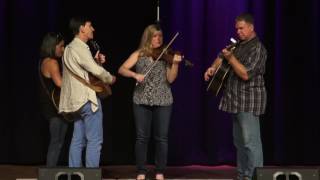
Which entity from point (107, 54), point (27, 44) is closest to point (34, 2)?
point (27, 44)

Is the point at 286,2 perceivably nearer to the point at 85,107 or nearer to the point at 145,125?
the point at 145,125

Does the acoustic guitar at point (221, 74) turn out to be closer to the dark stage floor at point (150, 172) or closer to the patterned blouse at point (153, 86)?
the patterned blouse at point (153, 86)

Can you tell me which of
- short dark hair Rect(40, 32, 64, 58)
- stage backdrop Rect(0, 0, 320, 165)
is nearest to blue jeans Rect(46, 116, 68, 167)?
short dark hair Rect(40, 32, 64, 58)

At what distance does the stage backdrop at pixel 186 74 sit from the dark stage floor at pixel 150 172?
10 centimetres

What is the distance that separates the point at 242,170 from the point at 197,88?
5.07 feet

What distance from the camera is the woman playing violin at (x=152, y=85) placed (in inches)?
219

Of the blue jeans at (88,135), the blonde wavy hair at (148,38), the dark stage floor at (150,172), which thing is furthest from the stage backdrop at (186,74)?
the blue jeans at (88,135)

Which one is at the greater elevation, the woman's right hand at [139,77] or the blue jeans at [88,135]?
the woman's right hand at [139,77]

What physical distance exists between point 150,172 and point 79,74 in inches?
65.9

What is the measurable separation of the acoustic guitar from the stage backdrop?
1.43 m

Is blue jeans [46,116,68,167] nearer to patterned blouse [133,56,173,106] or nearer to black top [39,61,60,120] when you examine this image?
black top [39,61,60,120]

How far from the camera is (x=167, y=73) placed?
564 cm

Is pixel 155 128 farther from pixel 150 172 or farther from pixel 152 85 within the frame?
pixel 150 172

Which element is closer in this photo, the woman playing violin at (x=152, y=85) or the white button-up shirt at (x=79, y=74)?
the white button-up shirt at (x=79, y=74)
